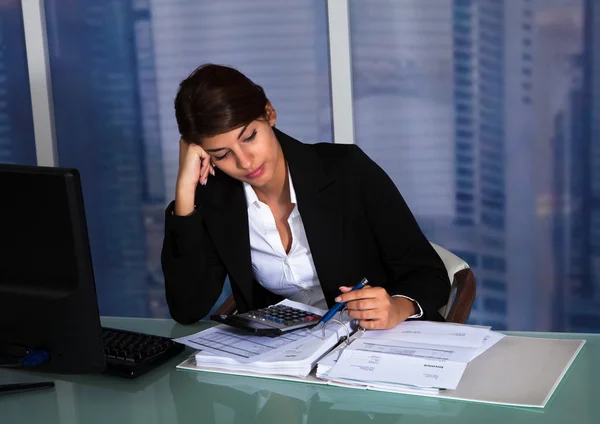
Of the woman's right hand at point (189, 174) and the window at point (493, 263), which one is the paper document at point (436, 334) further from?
the window at point (493, 263)

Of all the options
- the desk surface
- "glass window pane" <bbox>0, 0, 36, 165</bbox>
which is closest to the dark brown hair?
the desk surface

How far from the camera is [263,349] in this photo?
1591mm

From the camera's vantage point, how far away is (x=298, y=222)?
2154 millimetres

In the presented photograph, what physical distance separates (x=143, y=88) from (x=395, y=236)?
5.96 ft

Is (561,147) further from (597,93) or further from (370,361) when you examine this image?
(370,361)

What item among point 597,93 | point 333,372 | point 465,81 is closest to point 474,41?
point 465,81

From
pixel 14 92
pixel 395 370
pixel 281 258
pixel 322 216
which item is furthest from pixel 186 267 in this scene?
pixel 14 92

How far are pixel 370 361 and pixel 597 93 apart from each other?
195 centimetres

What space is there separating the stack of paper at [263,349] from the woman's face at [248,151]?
0.41 meters

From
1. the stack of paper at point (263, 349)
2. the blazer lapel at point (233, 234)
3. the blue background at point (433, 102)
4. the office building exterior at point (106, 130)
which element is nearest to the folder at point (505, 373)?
the stack of paper at point (263, 349)

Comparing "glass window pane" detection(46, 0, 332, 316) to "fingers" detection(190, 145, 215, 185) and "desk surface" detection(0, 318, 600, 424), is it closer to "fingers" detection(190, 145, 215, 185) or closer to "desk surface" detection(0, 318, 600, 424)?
"fingers" detection(190, 145, 215, 185)

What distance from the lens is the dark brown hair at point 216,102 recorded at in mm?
1868

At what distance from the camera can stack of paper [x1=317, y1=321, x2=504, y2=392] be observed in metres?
1.41

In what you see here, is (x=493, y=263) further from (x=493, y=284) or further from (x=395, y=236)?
(x=395, y=236)
